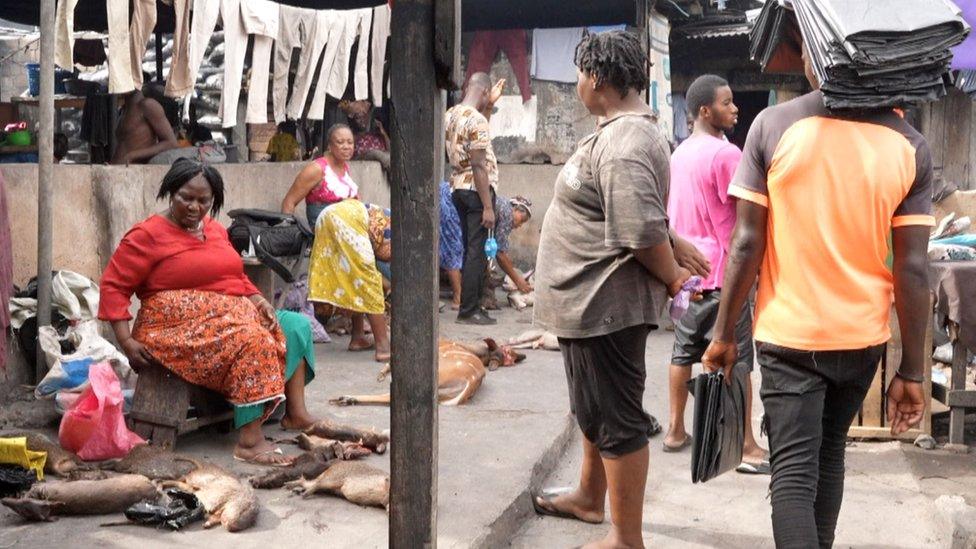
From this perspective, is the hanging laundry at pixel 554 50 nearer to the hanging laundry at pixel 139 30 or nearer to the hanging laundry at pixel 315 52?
the hanging laundry at pixel 315 52

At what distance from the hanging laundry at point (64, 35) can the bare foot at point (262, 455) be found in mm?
2927

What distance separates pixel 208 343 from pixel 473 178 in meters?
4.61

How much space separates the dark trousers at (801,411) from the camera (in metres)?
3.21

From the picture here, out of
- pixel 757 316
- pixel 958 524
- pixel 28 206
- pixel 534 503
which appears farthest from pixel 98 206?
pixel 958 524

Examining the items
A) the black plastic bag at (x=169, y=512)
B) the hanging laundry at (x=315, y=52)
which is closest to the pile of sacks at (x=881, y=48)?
the black plastic bag at (x=169, y=512)

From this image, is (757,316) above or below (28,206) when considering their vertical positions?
below

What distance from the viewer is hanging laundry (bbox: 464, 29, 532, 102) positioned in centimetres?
A: 1266

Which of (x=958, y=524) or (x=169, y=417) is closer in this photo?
(x=958, y=524)

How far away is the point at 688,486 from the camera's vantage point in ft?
17.5

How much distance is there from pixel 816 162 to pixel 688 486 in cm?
258

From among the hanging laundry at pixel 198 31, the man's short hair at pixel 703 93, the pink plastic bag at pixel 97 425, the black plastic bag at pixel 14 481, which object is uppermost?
the hanging laundry at pixel 198 31

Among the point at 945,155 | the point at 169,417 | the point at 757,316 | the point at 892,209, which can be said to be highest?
the point at 945,155

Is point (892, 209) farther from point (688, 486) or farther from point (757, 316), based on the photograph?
point (688, 486)

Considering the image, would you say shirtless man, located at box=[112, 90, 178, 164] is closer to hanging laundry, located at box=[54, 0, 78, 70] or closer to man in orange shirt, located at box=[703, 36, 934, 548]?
hanging laundry, located at box=[54, 0, 78, 70]
